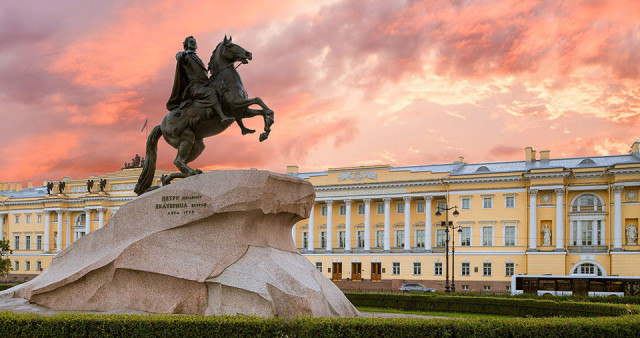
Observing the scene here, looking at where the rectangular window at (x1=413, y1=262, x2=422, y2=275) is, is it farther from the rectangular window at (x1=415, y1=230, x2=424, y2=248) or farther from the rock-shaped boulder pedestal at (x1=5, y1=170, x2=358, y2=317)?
the rock-shaped boulder pedestal at (x1=5, y1=170, x2=358, y2=317)

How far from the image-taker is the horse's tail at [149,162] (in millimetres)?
15391

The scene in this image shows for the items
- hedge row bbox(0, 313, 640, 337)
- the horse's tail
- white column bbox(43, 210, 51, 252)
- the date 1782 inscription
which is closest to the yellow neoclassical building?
white column bbox(43, 210, 51, 252)

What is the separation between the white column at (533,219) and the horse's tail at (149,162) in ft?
169

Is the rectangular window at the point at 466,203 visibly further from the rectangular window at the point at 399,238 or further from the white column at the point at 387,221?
the white column at the point at 387,221

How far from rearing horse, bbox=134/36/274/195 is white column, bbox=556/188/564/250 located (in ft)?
168

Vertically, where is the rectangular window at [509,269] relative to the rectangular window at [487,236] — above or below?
below

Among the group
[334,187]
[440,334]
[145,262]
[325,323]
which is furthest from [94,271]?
[334,187]

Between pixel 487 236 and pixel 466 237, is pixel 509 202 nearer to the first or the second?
pixel 487 236

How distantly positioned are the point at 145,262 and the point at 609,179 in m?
54.7

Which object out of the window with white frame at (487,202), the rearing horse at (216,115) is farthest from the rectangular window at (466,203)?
the rearing horse at (216,115)

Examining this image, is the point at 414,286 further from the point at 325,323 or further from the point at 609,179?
the point at 325,323

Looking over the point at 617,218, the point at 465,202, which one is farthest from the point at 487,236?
the point at 617,218

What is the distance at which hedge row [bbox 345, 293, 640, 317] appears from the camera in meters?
22.0

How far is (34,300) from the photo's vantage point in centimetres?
1345
